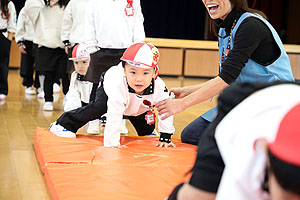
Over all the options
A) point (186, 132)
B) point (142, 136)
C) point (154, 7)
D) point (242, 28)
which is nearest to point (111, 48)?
point (142, 136)

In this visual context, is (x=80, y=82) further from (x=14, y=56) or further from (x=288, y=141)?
(x=14, y=56)

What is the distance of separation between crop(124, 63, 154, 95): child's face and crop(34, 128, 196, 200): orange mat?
38 centimetres

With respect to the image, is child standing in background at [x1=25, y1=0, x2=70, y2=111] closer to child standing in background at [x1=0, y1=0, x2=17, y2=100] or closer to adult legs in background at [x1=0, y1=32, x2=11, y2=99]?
child standing in background at [x1=0, y1=0, x2=17, y2=100]

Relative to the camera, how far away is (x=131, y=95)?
2.74 meters

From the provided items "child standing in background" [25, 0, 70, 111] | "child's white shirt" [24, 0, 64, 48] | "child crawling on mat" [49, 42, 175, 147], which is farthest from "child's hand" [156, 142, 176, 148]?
"child's white shirt" [24, 0, 64, 48]

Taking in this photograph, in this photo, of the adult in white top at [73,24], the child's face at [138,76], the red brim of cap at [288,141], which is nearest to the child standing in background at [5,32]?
the adult in white top at [73,24]

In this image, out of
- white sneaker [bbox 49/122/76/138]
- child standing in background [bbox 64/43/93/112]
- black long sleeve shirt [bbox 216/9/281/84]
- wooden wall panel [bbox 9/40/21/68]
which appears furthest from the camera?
wooden wall panel [bbox 9/40/21/68]

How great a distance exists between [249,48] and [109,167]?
95cm

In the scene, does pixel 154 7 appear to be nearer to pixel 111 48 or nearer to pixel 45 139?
pixel 111 48

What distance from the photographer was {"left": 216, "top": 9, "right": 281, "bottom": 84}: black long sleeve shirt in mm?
2256

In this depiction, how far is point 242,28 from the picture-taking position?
2.30m

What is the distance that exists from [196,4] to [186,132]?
36.3ft

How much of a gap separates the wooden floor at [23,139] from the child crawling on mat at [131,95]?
0.36 m

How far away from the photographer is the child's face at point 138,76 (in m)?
2.65
